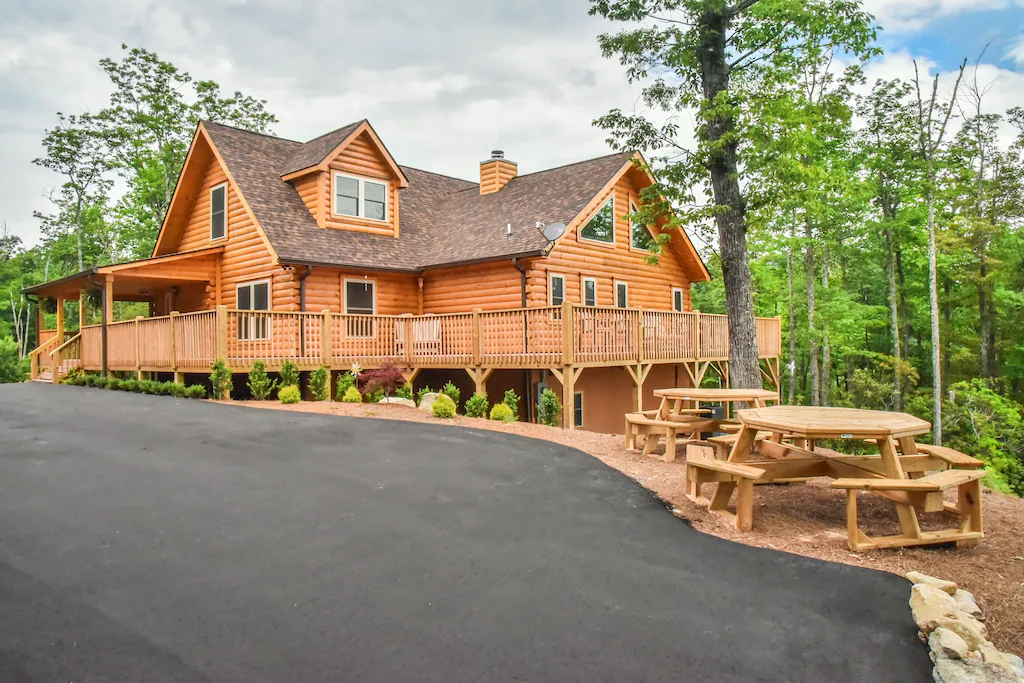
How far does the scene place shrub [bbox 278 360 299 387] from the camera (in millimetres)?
15078

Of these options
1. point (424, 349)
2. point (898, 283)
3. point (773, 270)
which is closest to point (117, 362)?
point (424, 349)

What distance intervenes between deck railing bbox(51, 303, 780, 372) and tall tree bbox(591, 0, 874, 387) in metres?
3.21

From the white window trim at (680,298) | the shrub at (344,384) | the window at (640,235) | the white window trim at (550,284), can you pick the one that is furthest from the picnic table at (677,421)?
the white window trim at (680,298)

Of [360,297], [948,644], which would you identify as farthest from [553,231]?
[948,644]

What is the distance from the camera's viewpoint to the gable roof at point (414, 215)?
18.6m

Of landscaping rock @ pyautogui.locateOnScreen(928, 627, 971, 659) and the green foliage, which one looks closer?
landscaping rock @ pyautogui.locateOnScreen(928, 627, 971, 659)

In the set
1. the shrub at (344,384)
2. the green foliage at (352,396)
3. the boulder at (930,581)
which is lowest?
the boulder at (930,581)

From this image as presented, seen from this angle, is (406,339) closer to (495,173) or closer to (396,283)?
(396,283)

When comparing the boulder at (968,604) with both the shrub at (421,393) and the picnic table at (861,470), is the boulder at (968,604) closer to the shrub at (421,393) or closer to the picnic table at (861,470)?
the picnic table at (861,470)

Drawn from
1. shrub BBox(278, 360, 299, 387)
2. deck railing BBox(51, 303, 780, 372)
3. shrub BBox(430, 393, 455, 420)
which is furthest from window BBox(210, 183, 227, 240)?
shrub BBox(430, 393, 455, 420)

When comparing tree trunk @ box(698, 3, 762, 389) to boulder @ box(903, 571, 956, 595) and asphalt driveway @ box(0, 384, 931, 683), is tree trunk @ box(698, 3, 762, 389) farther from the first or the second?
boulder @ box(903, 571, 956, 595)

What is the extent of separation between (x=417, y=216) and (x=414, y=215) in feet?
0.37

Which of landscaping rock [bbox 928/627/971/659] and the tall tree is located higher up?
the tall tree

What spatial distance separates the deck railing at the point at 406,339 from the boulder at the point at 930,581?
1037 cm
